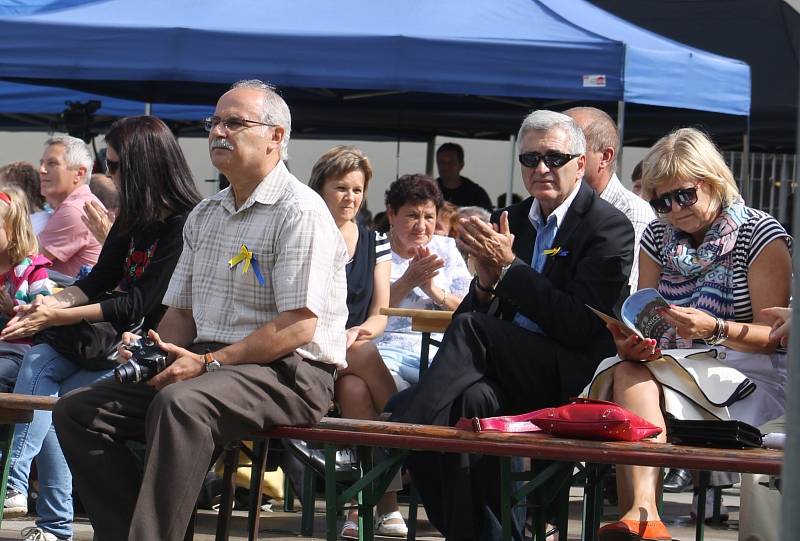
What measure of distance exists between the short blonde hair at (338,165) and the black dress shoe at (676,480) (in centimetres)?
217

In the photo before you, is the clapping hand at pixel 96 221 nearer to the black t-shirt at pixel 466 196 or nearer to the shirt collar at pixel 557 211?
the shirt collar at pixel 557 211

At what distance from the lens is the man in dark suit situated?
4098 mm

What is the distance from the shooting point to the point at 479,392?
4.11m

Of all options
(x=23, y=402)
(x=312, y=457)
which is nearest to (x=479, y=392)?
(x=312, y=457)

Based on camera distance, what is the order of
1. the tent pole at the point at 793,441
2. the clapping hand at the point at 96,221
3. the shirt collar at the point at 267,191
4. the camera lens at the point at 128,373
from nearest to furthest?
the tent pole at the point at 793,441, the camera lens at the point at 128,373, the shirt collar at the point at 267,191, the clapping hand at the point at 96,221

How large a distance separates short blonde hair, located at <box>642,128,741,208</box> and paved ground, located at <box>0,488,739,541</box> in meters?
1.78

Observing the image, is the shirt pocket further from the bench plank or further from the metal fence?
the metal fence

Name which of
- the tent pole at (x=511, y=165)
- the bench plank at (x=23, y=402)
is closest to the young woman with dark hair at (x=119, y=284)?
the bench plank at (x=23, y=402)

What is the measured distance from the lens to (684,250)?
14.0ft

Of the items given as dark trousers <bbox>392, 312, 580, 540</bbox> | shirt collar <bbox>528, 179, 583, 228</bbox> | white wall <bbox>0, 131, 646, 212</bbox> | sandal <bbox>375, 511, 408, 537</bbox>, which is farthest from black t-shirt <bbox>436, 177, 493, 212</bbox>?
dark trousers <bbox>392, 312, 580, 540</bbox>

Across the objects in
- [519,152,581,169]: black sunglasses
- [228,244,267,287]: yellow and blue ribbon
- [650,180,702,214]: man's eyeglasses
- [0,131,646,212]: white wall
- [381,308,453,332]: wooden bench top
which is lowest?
[381,308,453,332]: wooden bench top

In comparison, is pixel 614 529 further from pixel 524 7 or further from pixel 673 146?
A: pixel 524 7

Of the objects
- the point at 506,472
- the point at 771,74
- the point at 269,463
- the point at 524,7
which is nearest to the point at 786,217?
the point at 771,74

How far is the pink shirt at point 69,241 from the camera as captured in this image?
20.2ft
